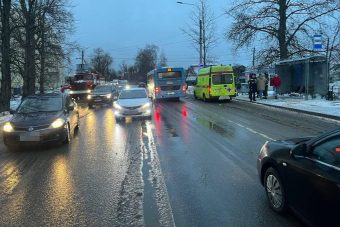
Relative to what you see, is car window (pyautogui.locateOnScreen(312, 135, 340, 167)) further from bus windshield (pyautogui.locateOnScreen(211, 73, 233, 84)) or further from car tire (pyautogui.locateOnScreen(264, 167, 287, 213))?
bus windshield (pyautogui.locateOnScreen(211, 73, 233, 84))

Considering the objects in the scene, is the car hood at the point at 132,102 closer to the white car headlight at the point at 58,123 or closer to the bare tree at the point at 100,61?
the white car headlight at the point at 58,123

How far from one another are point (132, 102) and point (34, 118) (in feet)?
27.0

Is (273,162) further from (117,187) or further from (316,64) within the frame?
(316,64)

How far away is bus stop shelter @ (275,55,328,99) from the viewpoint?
31.8 m

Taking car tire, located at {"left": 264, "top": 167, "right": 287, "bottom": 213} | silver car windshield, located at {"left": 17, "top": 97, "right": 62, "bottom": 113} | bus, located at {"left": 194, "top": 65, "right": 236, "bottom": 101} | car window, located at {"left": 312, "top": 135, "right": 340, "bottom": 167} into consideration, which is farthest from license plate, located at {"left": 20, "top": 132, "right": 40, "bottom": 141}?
bus, located at {"left": 194, "top": 65, "right": 236, "bottom": 101}

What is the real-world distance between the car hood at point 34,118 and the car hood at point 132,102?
7160mm

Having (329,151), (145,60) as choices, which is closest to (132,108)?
(329,151)

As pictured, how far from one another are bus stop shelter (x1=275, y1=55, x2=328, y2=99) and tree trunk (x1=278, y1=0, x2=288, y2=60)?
1.99 m

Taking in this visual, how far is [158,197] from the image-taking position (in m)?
6.92

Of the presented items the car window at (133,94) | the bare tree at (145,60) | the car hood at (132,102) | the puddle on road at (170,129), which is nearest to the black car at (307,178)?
the puddle on road at (170,129)

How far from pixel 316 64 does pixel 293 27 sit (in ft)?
21.6

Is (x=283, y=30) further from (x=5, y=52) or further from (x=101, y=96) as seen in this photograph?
(x=5, y=52)

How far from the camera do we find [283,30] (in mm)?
38719

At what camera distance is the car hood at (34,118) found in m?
12.1
